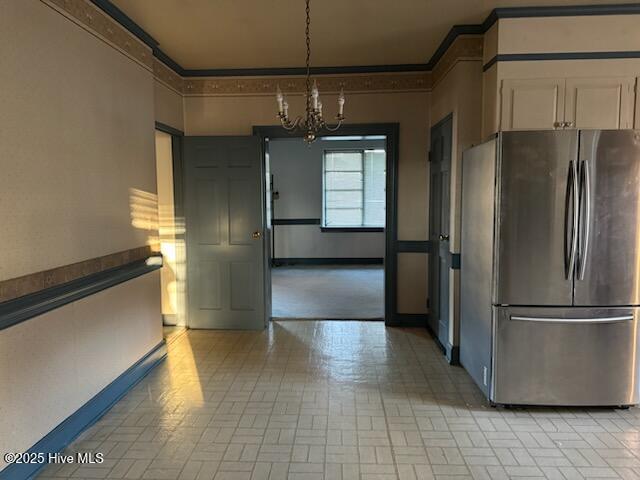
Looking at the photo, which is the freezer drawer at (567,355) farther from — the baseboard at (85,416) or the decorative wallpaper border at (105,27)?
the decorative wallpaper border at (105,27)

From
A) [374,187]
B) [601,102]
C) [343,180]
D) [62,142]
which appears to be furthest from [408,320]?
[343,180]

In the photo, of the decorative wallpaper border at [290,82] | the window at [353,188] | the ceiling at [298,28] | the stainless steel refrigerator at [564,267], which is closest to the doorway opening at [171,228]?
the decorative wallpaper border at [290,82]

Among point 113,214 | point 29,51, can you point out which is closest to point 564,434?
point 113,214

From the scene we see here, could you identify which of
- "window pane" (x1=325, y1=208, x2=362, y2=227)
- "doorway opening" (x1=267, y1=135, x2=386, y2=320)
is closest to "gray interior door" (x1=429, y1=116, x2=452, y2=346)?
"doorway opening" (x1=267, y1=135, x2=386, y2=320)

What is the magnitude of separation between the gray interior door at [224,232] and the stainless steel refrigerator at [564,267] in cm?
247

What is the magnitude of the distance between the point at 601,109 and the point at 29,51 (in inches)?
144

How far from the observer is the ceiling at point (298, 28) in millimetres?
3037

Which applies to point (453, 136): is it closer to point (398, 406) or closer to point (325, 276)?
point (398, 406)

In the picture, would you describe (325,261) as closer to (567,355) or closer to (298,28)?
(298,28)

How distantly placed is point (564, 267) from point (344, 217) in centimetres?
645

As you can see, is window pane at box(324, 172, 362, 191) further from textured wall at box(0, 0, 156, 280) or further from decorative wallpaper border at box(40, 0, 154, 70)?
textured wall at box(0, 0, 156, 280)

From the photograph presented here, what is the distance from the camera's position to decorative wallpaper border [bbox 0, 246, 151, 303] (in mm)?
2055

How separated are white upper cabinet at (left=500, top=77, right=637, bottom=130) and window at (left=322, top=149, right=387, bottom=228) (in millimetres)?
5608

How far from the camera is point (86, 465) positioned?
2.27m
